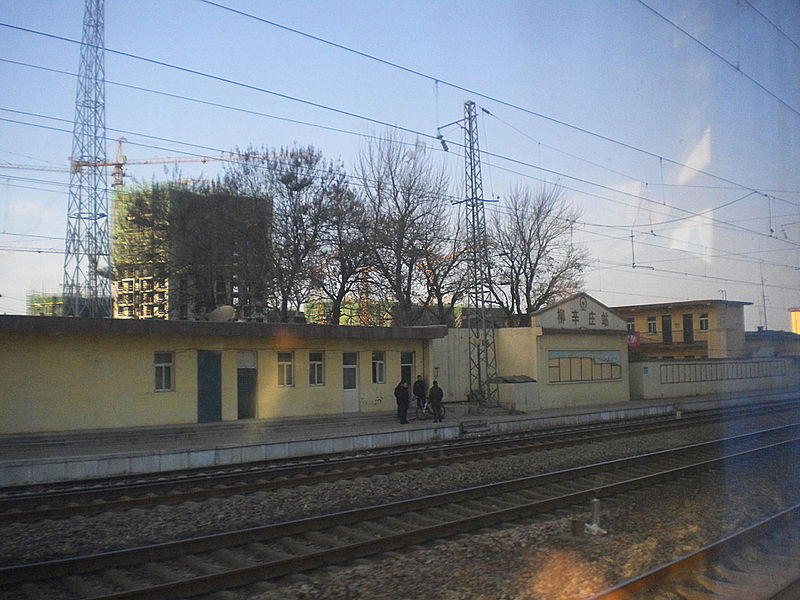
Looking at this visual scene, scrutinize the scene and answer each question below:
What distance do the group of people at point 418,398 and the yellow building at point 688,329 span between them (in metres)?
17.2

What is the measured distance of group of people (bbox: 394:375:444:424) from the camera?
2156 cm

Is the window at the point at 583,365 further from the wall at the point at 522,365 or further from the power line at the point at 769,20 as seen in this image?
the power line at the point at 769,20

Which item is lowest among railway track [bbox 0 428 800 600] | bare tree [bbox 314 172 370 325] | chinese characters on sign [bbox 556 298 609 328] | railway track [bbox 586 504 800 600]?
railway track [bbox 586 504 800 600]

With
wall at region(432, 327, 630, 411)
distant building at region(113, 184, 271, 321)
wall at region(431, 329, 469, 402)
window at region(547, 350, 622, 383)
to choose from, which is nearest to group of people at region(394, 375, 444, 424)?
wall at region(432, 327, 630, 411)

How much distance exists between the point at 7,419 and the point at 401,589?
1454 cm

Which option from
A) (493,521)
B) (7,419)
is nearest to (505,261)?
(7,419)

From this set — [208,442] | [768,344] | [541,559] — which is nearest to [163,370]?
[208,442]

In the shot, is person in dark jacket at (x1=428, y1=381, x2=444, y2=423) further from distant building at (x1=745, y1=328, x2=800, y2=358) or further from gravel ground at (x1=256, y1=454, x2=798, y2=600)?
distant building at (x1=745, y1=328, x2=800, y2=358)

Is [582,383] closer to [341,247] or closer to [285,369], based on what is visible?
[341,247]

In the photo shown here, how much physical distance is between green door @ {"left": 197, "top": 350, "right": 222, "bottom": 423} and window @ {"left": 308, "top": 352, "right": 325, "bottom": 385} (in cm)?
340

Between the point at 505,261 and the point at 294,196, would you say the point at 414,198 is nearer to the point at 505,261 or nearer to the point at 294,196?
the point at 294,196

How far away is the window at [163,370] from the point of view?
63.4 feet

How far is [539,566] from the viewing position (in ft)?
23.7

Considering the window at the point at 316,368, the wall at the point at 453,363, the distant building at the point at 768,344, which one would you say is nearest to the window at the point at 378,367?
the window at the point at 316,368
